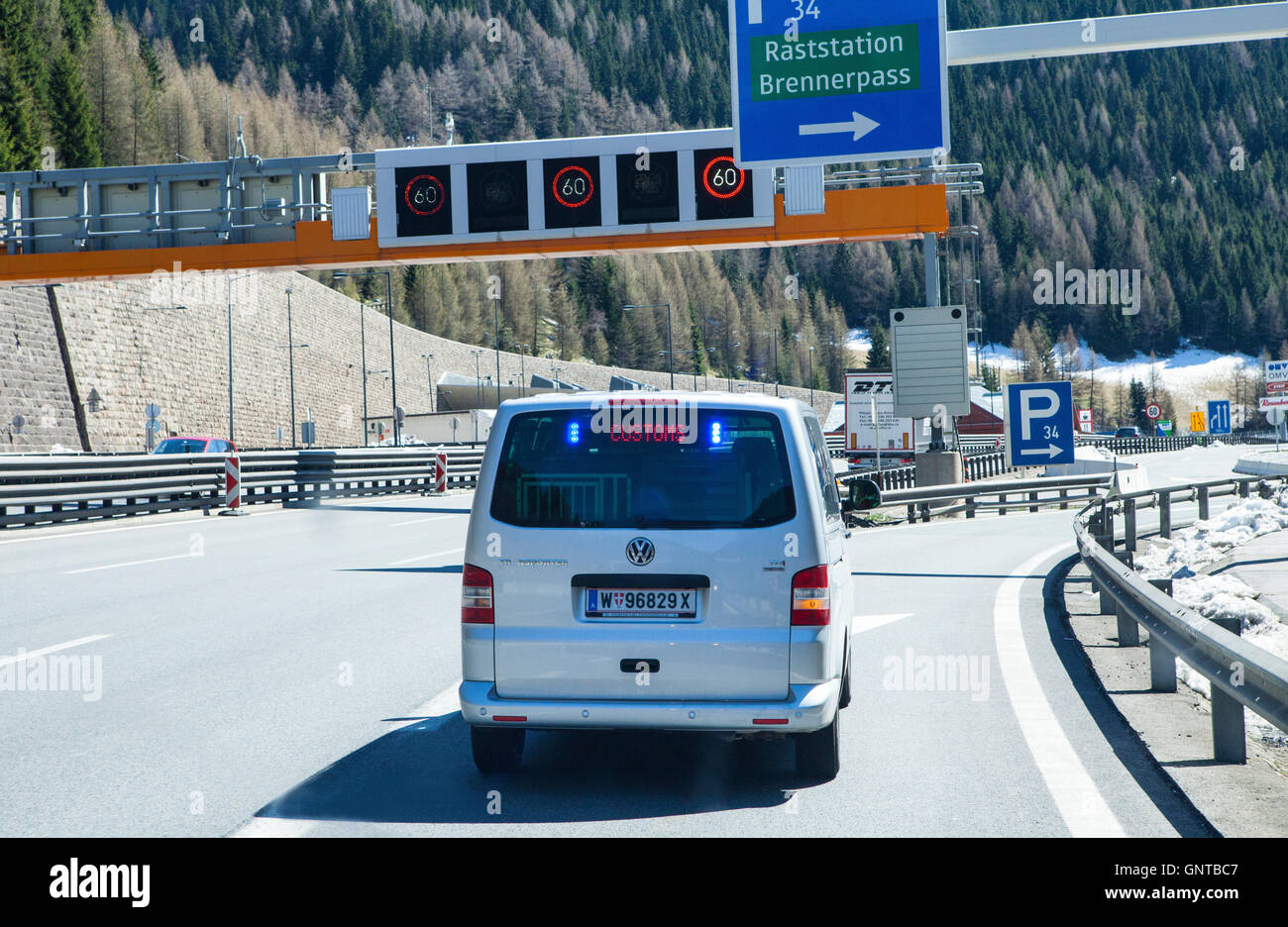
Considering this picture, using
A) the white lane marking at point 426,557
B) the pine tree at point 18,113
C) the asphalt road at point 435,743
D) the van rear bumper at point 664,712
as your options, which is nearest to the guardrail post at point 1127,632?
the asphalt road at point 435,743

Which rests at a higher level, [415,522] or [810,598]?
[810,598]

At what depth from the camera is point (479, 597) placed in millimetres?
5566

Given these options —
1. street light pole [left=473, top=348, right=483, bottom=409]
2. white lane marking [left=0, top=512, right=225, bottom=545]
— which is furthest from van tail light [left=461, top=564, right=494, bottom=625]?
street light pole [left=473, top=348, right=483, bottom=409]

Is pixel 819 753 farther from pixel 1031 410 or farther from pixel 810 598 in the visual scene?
pixel 1031 410

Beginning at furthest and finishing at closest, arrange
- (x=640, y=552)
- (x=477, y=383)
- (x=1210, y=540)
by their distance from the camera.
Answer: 1. (x=477, y=383)
2. (x=1210, y=540)
3. (x=640, y=552)

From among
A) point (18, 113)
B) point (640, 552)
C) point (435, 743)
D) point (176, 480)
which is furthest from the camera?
point (18, 113)

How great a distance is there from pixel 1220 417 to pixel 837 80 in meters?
26.5

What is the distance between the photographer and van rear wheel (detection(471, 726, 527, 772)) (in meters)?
5.79

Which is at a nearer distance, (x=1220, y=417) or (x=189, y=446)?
(x=189, y=446)

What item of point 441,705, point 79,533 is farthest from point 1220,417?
point 441,705

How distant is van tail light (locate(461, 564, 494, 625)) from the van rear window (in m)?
0.25
